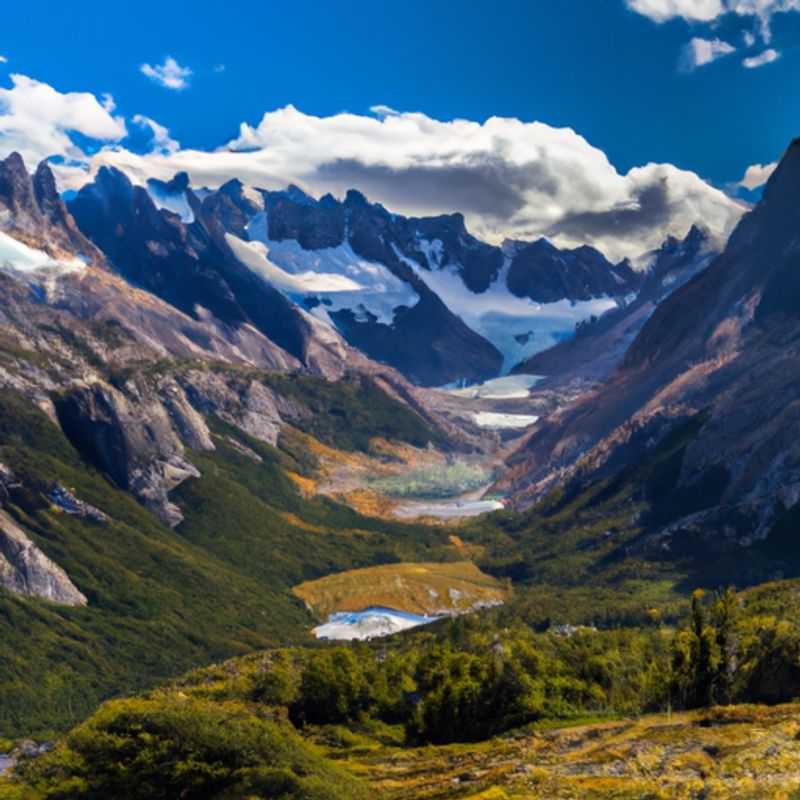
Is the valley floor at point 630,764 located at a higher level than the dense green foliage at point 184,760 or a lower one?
lower

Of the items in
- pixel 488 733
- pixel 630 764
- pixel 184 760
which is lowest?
pixel 488 733

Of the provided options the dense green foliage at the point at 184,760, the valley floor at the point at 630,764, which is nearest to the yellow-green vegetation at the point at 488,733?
the dense green foliage at the point at 184,760

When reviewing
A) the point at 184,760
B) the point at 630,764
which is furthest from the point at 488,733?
the point at 630,764

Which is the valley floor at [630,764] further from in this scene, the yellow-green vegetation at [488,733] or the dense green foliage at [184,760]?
the dense green foliage at [184,760]

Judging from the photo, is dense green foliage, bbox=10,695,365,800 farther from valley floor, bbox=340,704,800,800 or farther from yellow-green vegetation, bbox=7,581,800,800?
valley floor, bbox=340,704,800,800

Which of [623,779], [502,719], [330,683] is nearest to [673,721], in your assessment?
[623,779]

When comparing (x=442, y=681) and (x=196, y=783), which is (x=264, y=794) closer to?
(x=196, y=783)

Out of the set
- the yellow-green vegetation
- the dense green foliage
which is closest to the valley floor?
the yellow-green vegetation

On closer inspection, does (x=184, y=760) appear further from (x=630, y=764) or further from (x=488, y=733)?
(x=488, y=733)
